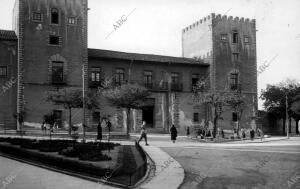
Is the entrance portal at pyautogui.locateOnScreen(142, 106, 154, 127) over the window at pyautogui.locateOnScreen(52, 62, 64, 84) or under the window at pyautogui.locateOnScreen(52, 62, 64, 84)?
under

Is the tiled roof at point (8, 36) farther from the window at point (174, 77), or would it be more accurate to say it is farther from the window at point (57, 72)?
the window at point (174, 77)

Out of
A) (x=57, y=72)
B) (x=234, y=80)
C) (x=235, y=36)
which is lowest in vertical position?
(x=234, y=80)

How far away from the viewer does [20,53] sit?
1288 inches

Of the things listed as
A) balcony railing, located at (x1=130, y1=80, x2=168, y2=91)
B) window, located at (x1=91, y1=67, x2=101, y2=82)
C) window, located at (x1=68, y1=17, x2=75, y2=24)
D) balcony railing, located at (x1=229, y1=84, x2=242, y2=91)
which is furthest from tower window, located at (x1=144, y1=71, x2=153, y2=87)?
window, located at (x1=68, y1=17, x2=75, y2=24)

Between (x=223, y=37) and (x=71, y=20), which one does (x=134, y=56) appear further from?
(x=223, y=37)

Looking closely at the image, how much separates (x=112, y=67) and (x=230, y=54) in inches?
500

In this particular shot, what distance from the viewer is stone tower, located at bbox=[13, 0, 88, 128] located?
3288 cm

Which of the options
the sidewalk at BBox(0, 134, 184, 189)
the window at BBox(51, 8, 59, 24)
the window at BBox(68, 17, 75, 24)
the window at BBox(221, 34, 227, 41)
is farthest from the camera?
the window at BBox(221, 34, 227, 41)

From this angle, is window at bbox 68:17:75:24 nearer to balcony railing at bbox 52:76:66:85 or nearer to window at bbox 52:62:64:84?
window at bbox 52:62:64:84

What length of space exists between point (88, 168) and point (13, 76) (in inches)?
958

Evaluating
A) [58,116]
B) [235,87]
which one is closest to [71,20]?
[58,116]

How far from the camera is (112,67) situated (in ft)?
125

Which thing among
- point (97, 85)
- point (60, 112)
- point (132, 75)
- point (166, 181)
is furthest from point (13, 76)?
point (166, 181)

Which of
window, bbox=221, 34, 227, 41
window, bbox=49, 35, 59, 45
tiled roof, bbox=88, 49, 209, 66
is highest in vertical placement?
window, bbox=221, 34, 227, 41
